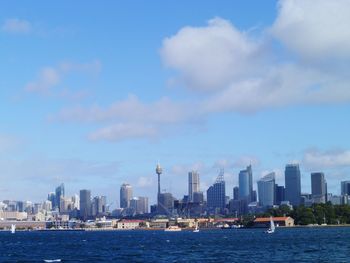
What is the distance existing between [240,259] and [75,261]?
21904mm

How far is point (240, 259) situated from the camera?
9481 cm

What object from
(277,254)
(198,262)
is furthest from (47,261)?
(277,254)

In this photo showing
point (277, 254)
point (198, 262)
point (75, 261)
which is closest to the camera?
point (198, 262)

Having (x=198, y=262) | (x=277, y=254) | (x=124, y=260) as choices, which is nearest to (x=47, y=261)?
(x=124, y=260)

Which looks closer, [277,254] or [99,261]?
[99,261]

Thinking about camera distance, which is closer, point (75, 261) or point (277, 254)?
point (75, 261)

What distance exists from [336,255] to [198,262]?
20109 mm

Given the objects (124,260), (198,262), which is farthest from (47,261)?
(198,262)

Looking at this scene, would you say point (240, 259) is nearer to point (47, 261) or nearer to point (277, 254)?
point (277, 254)

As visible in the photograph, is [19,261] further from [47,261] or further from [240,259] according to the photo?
[240,259]

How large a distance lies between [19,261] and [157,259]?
62.5ft

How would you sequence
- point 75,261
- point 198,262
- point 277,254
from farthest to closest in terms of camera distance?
point 277,254 → point 75,261 → point 198,262

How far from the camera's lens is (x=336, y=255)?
317 ft

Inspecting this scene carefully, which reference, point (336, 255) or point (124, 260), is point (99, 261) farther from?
point (336, 255)
